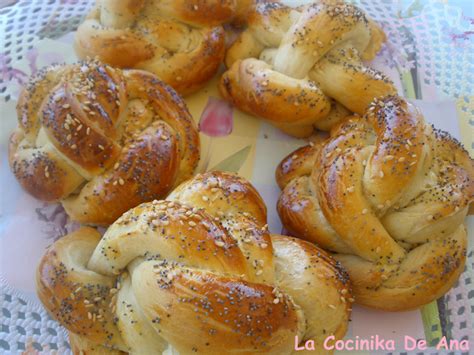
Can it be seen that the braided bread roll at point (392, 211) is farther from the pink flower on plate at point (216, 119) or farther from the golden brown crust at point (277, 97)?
the pink flower on plate at point (216, 119)

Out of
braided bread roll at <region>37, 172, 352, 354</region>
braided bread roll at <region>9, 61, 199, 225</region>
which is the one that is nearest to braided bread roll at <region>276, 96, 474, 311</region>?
A: braided bread roll at <region>37, 172, 352, 354</region>

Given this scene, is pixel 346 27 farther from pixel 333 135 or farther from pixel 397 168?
pixel 397 168

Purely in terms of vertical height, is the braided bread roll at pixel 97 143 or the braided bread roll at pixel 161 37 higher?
the braided bread roll at pixel 161 37

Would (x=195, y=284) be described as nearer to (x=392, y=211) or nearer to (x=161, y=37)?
(x=392, y=211)

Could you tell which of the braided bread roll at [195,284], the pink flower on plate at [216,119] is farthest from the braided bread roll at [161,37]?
the braided bread roll at [195,284]

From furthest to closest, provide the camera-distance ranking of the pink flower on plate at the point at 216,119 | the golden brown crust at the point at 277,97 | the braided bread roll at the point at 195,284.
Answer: the pink flower on plate at the point at 216,119
the golden brown crust at the point at 277,97
the braided bread roll at the point at 195,284

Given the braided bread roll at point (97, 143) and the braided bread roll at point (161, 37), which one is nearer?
the braided bread roll at point (97, 143)

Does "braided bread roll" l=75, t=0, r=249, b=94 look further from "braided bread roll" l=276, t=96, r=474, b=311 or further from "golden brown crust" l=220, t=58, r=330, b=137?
"braided bread roll" l=276, t=96, r=474, b=311
